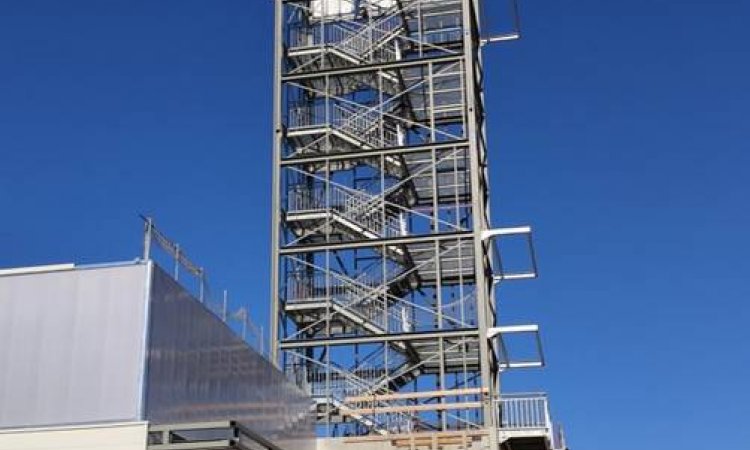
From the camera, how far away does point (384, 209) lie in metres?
48.4

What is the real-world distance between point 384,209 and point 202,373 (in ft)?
75.7

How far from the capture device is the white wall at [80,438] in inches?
890

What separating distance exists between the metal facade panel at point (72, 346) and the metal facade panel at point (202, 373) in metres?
0.43

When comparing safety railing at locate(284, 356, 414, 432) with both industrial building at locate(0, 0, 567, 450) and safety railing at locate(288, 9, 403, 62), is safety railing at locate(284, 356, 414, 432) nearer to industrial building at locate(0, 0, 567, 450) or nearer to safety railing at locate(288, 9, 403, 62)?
industrial building at locate(0, 0, 567, 450)

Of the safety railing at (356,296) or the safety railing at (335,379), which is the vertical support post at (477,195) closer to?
the safety railing at (356,296)

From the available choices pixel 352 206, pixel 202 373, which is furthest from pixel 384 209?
pixel 202 373

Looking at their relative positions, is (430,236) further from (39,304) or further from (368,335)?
(39,304)

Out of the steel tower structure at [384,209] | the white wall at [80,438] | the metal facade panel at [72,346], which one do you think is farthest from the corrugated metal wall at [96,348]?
the steel tower structure at [384,209]

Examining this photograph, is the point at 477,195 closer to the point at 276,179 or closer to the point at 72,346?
the point at 276,179

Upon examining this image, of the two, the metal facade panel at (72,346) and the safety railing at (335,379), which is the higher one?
the safety railing at (335,379)

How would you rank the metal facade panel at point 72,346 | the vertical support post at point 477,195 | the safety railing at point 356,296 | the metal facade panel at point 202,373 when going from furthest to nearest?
the safety railing at point 356,296
the vertical support post at point 477,195
the metal facade panel at point 202,373
the metal facade panel at point 72,346

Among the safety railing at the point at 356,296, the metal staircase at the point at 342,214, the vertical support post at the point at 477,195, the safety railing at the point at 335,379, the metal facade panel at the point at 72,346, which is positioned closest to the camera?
the metal facade panel at the point at 72,346

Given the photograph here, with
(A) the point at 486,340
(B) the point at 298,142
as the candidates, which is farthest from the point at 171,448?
(B) the point at 298,142

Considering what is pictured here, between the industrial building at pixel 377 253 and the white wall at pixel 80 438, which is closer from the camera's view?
the white wall at pixel 80 438
